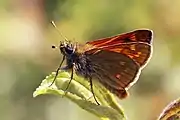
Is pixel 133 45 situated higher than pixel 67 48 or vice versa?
pixel 67 48

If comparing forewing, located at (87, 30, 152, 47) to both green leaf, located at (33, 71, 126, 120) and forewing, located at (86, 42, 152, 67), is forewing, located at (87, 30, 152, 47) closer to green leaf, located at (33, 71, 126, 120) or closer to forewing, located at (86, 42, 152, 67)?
forewing, located at (86, 42, 152, 67)

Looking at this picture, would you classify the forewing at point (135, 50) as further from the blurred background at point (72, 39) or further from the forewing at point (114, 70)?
the blurred background at point (72, 39)

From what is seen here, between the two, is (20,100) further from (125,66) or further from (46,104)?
(125,66)

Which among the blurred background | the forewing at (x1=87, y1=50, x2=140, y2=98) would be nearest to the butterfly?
the forewing at (x1=87, y1=50, x2=140, y2=98)

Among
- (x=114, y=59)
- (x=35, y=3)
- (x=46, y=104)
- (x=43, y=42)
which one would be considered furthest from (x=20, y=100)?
(x=114, y=59)

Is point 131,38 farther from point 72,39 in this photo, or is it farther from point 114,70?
point 72,39

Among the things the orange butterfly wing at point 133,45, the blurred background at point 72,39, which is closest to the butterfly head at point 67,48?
the orange butterfly wing at point 133,45

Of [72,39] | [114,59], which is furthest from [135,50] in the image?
[72,39]
